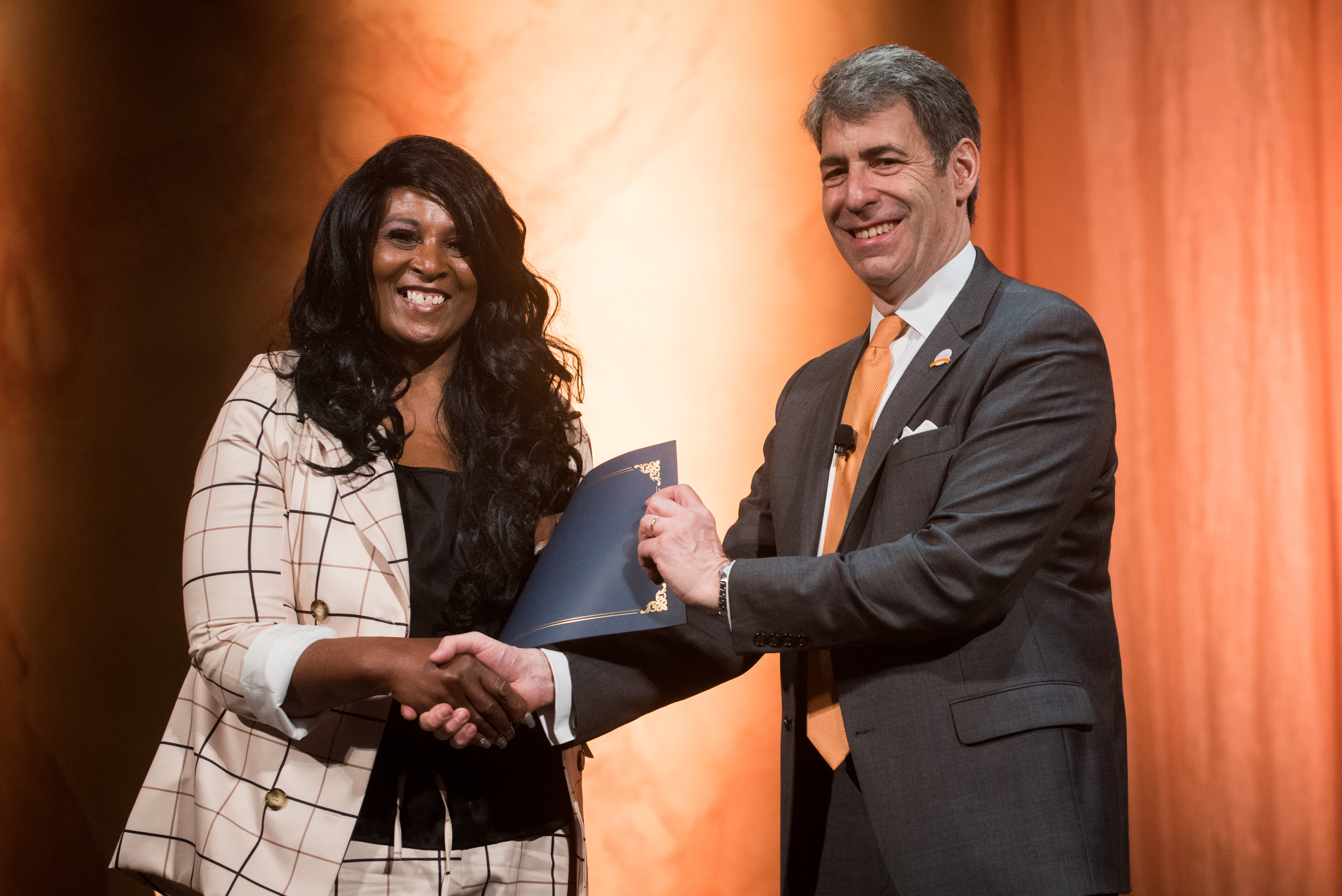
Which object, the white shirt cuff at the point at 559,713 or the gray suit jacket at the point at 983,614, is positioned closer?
the gray suit jacket at the point at 983,614

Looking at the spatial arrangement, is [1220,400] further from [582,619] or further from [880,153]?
[582,619]

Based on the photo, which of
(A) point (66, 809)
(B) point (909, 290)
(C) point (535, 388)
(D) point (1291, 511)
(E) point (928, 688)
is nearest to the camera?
(E) point (928, 688)

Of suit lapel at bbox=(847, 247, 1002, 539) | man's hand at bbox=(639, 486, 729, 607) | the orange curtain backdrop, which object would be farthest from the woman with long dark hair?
the orange curtain backdrop

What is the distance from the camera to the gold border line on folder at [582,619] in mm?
1480

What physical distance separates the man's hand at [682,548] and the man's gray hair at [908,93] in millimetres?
698

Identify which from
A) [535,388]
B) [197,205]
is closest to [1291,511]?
[535,388]

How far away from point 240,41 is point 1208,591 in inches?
108

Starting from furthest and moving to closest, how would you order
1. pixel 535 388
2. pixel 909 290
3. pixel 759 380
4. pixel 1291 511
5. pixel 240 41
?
pixel 759 380 → pixel 240 41 → pixel 1291 511 → pixel 535 388 → pixel 909 290

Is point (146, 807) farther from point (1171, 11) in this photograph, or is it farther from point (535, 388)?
point (1171, 11)

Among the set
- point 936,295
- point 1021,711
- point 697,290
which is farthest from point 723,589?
point 697,290

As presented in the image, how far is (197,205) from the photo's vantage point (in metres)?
2.67

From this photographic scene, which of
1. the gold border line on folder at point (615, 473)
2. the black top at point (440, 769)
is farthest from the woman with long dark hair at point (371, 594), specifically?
the gold border line on folder at point (615, 473)

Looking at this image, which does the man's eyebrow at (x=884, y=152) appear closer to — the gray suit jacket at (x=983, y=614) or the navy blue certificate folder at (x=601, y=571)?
the gray suit jacket at (x=983, y=614)

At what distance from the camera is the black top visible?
1.50 m
